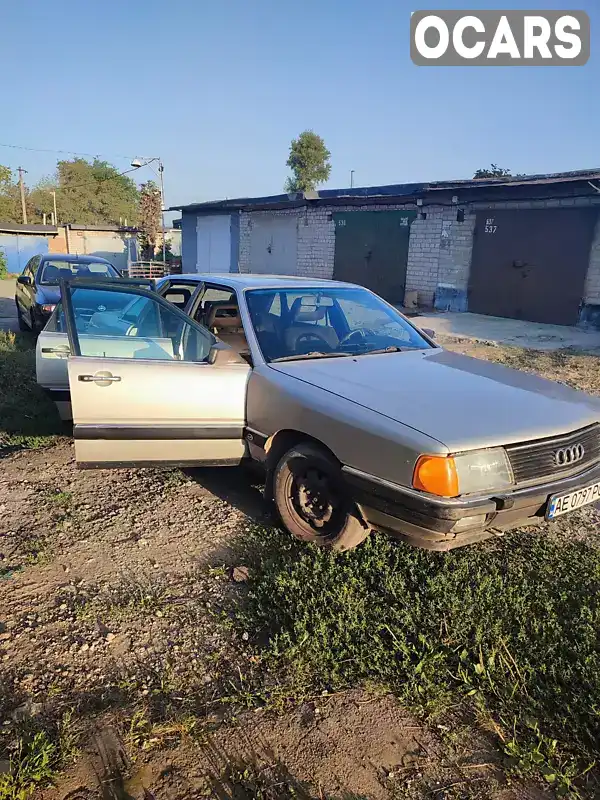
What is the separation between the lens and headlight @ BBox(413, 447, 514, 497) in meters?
2.56

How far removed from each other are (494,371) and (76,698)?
9.96ft

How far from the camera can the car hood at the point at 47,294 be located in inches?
363

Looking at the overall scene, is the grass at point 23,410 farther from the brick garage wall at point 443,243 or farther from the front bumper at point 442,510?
the brick garage wall at point 443,243

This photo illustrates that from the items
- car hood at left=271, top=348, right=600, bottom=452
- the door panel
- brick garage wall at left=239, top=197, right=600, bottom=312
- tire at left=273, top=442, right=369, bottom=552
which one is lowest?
tire at left=273, top=442, right=369, bottom=552

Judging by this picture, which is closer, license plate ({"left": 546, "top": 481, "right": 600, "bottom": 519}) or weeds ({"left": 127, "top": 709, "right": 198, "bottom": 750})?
weeds ({"left": 127, "top": 709, "right": 198, "bottom": 750})

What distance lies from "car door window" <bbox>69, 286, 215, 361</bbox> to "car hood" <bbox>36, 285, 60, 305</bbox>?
554cm

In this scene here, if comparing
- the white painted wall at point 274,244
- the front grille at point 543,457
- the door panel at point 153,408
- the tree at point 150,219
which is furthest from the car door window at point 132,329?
the tree at point 150,219

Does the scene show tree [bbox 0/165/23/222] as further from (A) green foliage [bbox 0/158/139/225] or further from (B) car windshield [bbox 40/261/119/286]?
(B) car windshield [bbox 40/261/119/286]

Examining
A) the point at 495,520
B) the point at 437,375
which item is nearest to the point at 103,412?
the point at 437,375

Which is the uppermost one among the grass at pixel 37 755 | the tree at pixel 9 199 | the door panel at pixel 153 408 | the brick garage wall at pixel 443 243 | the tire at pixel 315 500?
the tree at pixel 9 199

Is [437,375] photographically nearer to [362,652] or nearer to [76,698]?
[362,652]

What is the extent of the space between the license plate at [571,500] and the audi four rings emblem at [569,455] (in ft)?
0.51

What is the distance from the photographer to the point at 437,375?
138 inches

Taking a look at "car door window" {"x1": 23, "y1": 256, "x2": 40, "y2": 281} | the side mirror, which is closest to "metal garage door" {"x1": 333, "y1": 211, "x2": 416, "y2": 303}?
"car door window" {"x1": 23, "y1": 256, "x2": 40, "y2": 281}
